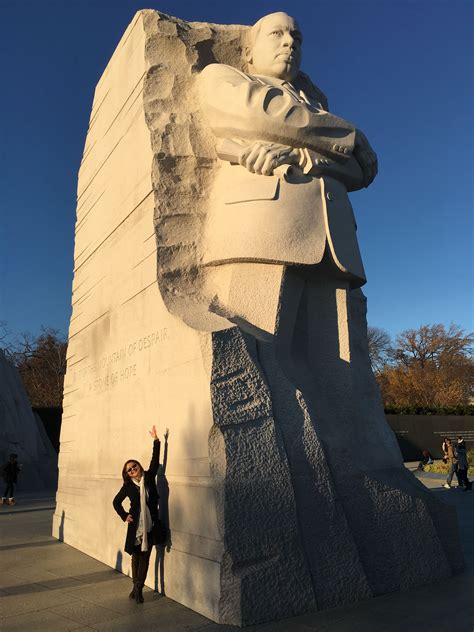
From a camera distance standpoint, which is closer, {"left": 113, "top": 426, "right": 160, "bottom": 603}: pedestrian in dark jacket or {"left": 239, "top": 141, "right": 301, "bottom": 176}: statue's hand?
{"left": 113, "top": 426, "right": 160, "bottom": 603}: pedestrian in dark jacket

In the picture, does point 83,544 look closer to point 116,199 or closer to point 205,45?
point 116,199

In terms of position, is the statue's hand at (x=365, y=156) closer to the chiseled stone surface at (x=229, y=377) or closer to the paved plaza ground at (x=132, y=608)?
the chiseled stone surface at (x=229, y=377)

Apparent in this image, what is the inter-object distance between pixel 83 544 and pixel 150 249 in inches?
134

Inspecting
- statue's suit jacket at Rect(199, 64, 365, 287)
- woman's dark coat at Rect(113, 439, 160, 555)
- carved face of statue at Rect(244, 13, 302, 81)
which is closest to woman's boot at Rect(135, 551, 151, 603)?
woman's dark coat at Rect(113, 439, 160, 555)

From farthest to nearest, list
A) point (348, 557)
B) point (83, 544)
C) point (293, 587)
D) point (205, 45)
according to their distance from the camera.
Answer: point (83, 544) → point (205, 45) → point (348, 557) → point (293, 587)

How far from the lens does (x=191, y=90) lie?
19.3ft

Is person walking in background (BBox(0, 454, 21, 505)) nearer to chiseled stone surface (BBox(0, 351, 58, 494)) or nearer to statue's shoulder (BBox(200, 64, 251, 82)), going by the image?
chiseled stone surface (BBox(0, 351, 58, 494))

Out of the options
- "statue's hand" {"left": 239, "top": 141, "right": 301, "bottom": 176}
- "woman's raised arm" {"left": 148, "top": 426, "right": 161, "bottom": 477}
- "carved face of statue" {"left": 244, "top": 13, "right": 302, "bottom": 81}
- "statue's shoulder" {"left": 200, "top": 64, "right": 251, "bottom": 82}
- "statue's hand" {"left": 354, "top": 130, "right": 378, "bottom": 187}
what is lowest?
"woman's raised arm" {"left": 148, "top": 426, "right": 161, "bottom": 477}

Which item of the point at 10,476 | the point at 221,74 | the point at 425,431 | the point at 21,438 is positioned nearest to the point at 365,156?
the point at 221,74

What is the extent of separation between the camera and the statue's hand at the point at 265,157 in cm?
524

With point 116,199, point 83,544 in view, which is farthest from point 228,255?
point 83,544

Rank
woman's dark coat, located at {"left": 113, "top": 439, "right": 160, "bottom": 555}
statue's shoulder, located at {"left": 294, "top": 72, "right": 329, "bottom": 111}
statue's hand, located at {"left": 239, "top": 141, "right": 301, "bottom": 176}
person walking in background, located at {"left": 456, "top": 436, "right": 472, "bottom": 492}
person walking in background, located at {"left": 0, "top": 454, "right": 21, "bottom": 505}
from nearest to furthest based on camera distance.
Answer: woman's dark coat, located at {"left": 113, "top": 439, "right": 160, "bottom": 555}
statue's hand, located at {"left": 239, "top": 141, "right": 301, "bottom": 176}
statue's shoulder, located at {"left": 294, "top": 72, "right": 329, "bottom": 111}
person walking in background, located at {"left": 0, "top": 454, "right": 21, "bottom": 505}
person walking in background, located at {"left": 456, "top": 436, "right": 472, "bottom": 492}

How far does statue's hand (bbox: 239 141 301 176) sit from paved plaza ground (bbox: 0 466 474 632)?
345cm

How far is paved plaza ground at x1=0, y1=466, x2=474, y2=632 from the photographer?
12.9 feet
